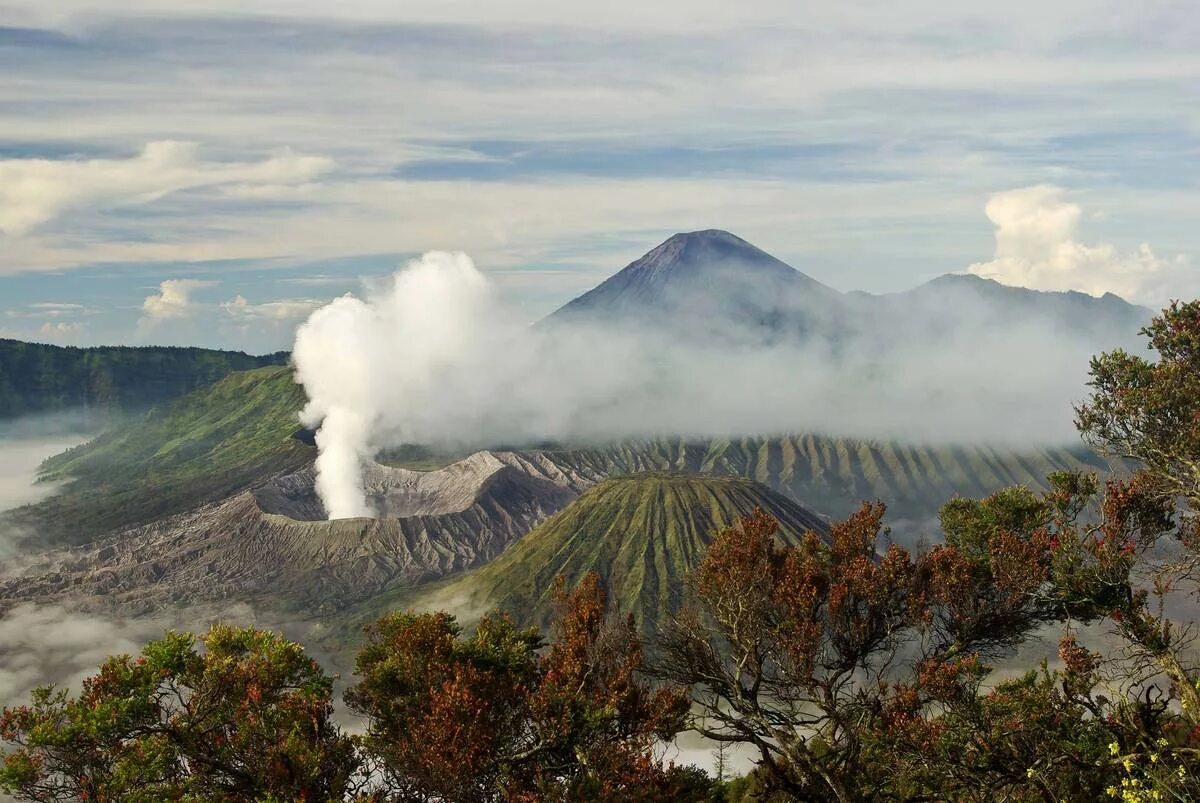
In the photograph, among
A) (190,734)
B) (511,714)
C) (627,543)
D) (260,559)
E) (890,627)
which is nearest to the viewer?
(190,734)

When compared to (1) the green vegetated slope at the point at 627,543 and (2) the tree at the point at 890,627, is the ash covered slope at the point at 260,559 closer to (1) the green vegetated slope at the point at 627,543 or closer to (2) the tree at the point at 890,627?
(1) the green vegetated slope at the point at 627,543

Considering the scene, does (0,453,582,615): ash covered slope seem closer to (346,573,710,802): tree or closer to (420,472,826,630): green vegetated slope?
(420,472,826,630): green vegetated slope

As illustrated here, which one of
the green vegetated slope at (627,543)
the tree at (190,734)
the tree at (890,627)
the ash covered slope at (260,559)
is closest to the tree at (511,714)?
the tree at (190,734)

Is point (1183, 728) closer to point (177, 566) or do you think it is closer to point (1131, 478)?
point (1131, 478)

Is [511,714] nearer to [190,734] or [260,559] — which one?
[190,734]

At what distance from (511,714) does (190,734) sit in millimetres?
7698

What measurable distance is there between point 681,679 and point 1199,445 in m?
17.3

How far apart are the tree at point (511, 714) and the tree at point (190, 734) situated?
1.66 metres

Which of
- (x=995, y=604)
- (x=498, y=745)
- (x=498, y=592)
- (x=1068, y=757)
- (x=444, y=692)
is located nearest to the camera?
(x=1068, y=757)

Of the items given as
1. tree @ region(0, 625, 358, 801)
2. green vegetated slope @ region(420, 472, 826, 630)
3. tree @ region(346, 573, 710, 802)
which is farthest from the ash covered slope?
tree @ region(346, 573, 710, 802)

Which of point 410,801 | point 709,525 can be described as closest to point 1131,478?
point 410,801

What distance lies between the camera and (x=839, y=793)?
65.3ft

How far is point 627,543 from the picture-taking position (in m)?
151

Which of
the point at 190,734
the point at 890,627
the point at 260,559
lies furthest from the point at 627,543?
the point at 190,734
